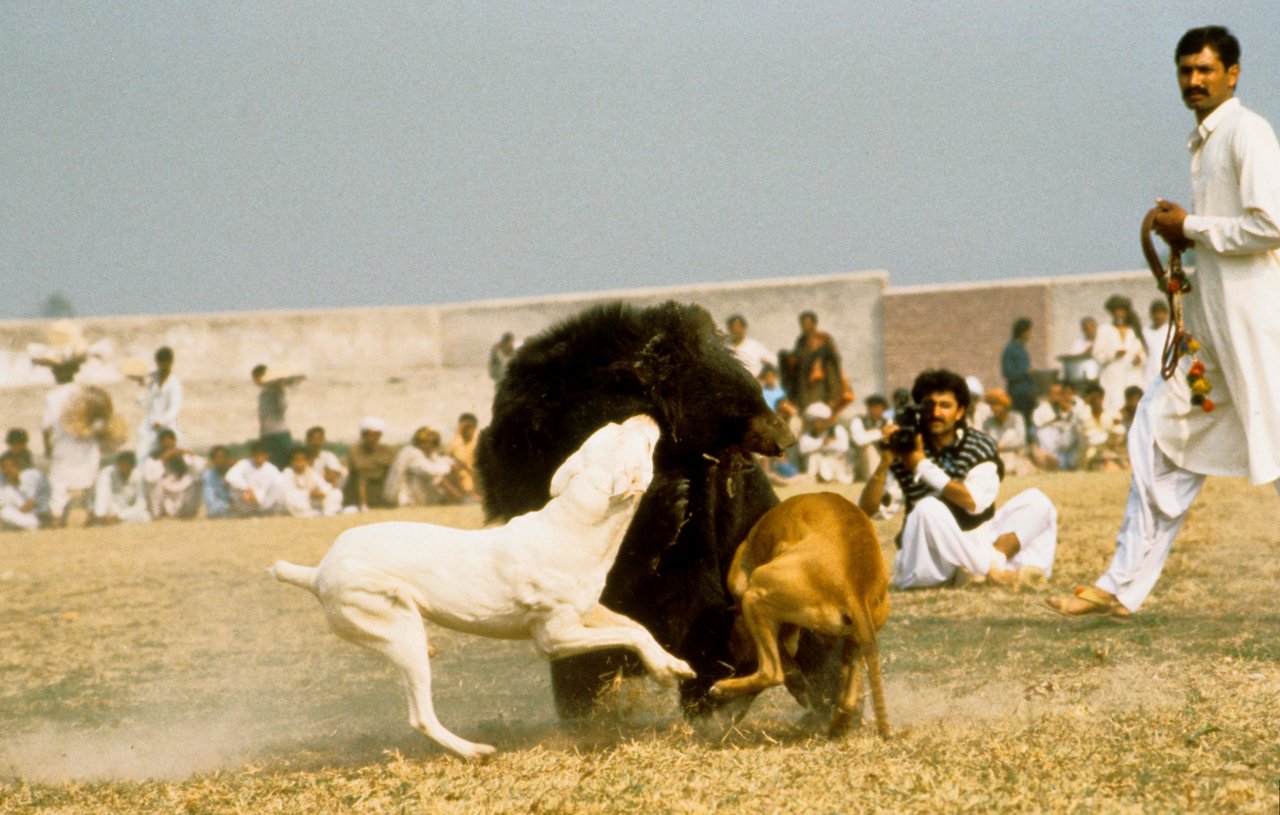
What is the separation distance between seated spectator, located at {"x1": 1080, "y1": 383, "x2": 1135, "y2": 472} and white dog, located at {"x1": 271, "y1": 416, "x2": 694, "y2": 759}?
1269cm

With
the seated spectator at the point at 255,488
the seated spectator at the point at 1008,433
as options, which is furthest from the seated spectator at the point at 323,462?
the seated spectator at the point at 1008,433

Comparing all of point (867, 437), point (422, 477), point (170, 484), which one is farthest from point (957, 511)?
point (170, 484)

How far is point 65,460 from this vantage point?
56.5ft

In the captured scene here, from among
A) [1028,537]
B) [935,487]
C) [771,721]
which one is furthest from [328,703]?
[1028,537]

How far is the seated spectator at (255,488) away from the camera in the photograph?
1656 centimetres

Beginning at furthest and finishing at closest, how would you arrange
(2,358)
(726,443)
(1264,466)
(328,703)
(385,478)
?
(2,358), (385,478), (328,703), (1264,466), (726,443)

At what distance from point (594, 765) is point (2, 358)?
68.3 ft

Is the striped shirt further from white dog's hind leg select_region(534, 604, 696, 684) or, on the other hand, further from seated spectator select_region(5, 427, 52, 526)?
seated spectator select_region(5, 427, 52, 526)

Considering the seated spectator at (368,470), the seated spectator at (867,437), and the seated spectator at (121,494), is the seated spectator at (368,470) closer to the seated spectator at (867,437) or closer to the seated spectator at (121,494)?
the seated spectator at (121,494)

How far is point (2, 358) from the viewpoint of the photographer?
22875 mm

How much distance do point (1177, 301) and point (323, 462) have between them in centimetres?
1185

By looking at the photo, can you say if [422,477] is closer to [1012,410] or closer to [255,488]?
[255,488]

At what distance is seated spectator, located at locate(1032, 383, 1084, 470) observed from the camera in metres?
16.3

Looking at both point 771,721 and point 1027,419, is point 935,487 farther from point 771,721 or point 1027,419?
point 1027,419
